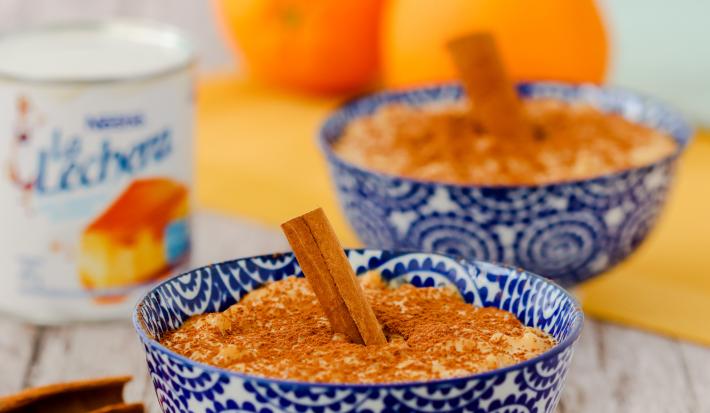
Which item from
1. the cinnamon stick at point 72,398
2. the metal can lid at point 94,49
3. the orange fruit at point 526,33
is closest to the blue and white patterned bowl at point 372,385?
the cinnamon stick at point 72,398

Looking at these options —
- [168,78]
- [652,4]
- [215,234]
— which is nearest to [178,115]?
[168,78]

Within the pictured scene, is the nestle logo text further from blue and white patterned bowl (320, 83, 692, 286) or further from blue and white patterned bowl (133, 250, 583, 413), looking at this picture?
blue and white patterned bowl (133, 250, 583, 413)

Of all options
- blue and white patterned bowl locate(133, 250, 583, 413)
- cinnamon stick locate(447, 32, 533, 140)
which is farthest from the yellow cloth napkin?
blue and white patterned bowl locate(133, 250, 583, 413)

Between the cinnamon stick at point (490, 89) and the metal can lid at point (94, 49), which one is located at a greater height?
the metal can lid at point (94, 49)

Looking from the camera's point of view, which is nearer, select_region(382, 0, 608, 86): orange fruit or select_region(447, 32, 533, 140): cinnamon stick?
select_region(447, 32, 533, 140): cinnamon stick

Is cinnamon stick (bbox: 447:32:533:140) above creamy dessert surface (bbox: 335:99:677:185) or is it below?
above

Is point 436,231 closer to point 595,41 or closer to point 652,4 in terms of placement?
point 595,41

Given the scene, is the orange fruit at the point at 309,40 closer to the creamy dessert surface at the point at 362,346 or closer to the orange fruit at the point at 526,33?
the orange fruit at the point at 526,33
